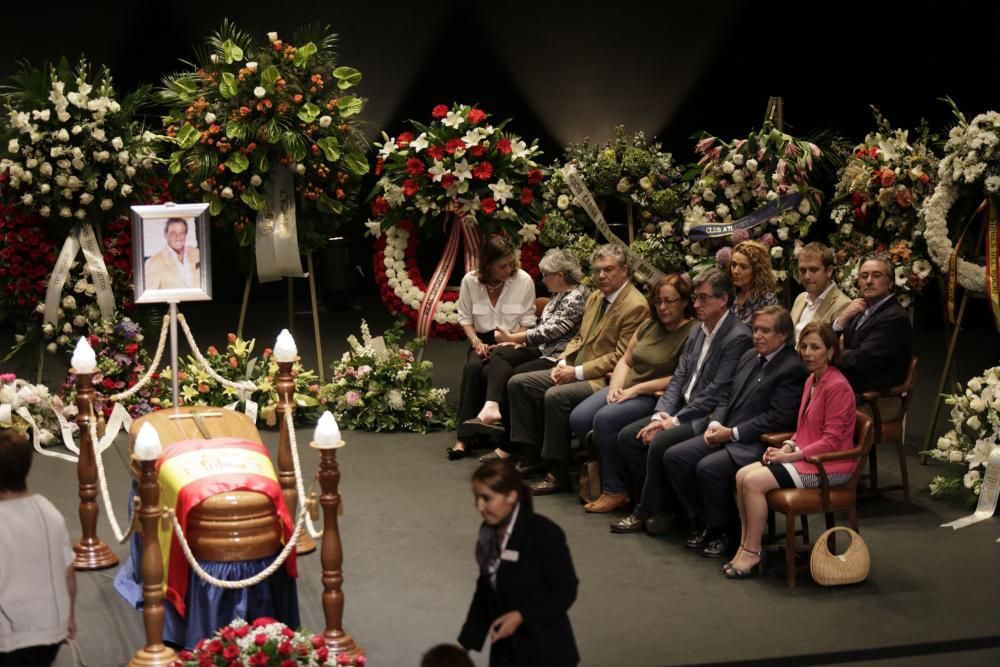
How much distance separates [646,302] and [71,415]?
10.2 ft

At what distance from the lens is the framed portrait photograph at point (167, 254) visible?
536 cm

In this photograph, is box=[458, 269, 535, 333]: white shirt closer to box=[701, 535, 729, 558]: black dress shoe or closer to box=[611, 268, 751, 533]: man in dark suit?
box=[611, 268, 751, 533]: man in dark suit

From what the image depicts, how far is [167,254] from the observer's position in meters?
5.39

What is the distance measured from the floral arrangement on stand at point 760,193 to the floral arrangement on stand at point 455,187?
0.95 meters

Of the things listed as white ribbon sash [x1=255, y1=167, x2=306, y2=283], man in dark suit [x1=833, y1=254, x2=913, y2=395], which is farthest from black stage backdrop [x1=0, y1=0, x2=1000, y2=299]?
man in dark suit [x1=833, y1=254, x2=913, y2=395]

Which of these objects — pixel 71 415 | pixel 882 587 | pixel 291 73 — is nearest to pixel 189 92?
pixel 291 73

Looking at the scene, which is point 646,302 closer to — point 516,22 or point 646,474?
point 646,474

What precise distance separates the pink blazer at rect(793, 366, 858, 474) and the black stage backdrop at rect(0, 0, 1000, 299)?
6145 mm

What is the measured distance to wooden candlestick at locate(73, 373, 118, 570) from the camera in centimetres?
546

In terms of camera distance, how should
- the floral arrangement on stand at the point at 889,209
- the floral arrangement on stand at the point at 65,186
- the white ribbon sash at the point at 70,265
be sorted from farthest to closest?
the white ribbon sash at the point at 70,265 < the floral arrangement on stand at the point at 65,186 < the floral arrangement on stand at the point at 889,209

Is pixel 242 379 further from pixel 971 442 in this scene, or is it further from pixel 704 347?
pixel 971 442

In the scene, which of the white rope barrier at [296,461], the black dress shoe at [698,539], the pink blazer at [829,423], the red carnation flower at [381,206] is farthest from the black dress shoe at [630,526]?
the red carnation flower at [381,206]

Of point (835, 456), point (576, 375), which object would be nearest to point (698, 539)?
point (835, 456)

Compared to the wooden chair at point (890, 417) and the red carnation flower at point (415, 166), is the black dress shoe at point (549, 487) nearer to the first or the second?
the wooden chair at point (890, 417)
